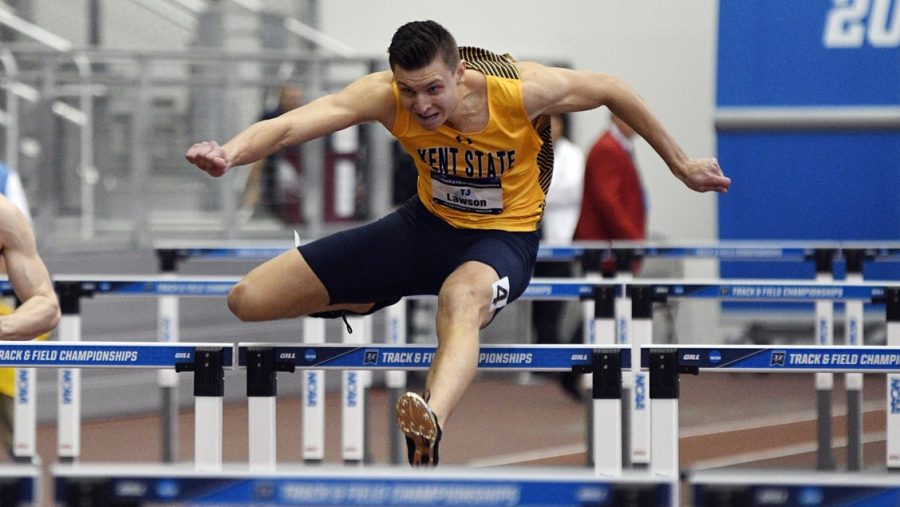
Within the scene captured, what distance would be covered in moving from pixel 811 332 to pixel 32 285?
8.65m

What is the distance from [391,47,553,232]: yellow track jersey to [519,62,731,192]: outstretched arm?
0.07m

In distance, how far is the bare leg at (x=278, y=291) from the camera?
6047 millimetres

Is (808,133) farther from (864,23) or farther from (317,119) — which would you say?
(317,119)

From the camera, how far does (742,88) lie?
13.3m

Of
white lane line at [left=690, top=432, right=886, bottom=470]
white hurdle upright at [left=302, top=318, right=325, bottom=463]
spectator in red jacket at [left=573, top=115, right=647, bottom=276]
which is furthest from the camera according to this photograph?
spectator in red jacket at [left=573, top=115, right=647, bottom=276]

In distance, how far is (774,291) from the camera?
6816 mm

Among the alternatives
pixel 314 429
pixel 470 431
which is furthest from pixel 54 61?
pixel 314 429

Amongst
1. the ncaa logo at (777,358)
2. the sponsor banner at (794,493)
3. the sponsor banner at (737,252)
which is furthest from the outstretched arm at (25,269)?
the sponsor banner at (737,252)

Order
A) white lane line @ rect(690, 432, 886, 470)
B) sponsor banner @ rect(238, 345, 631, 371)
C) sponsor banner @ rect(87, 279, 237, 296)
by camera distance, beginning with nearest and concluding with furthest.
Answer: sponsor banner @ rect(238, 345, 631, 371)
sponsor banner @ rect(87, 279, 237, 296)
white lane line @ rect(690, 432, 886, 470)

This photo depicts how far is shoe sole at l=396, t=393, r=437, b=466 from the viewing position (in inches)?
197

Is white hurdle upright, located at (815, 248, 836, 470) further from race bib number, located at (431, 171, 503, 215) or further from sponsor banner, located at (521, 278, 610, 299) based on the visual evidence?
race bib number, located at (431, 171, 503, 215)

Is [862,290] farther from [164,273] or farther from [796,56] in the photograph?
→ [796,56]

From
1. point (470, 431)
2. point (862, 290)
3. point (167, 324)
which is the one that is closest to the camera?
point (862, 290)

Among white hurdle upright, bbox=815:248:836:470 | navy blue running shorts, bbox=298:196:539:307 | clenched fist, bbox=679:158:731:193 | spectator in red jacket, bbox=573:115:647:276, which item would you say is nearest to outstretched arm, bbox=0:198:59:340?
navy blue running shorts, bbox=298:196:539:307
